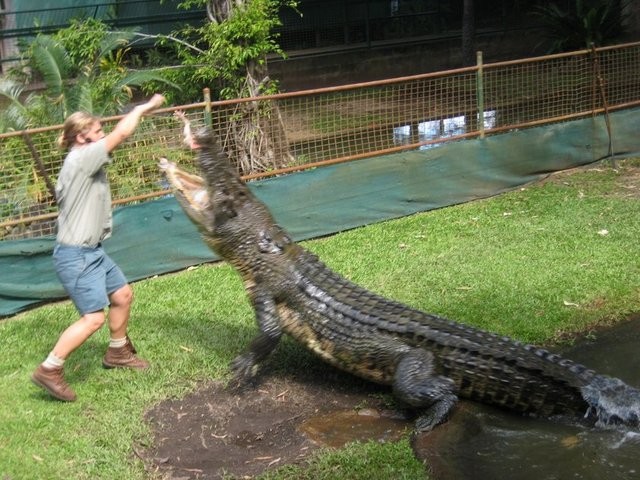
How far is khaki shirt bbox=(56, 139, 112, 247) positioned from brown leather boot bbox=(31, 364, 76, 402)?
80cm

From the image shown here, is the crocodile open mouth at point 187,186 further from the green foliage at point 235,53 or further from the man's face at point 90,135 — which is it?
the green foliage at point 235,53

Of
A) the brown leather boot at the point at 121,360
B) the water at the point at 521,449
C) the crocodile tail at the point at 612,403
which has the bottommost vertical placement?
the water at the point at 521,449

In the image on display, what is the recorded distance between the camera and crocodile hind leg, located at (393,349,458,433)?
4.62 m

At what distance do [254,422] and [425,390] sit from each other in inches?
41.2

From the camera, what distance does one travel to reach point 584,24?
18172mm

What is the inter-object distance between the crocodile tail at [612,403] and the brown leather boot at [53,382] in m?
3.10

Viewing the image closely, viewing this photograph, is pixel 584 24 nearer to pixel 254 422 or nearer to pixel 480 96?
pixel 480 96

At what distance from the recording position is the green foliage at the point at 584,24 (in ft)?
59.5

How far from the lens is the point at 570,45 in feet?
61.8

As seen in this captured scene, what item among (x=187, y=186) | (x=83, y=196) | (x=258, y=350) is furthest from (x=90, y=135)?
(x=258, y=350)

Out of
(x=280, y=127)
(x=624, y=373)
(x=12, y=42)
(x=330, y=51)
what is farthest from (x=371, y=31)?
(x=624, y=373)

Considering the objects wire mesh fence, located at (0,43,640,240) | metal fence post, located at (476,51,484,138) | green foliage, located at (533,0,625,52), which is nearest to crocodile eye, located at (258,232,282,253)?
wire mesh fence, located at (0,43,640,240)

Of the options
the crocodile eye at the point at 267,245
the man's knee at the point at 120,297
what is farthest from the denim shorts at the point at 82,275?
the crocodile eye at the point at 267,245

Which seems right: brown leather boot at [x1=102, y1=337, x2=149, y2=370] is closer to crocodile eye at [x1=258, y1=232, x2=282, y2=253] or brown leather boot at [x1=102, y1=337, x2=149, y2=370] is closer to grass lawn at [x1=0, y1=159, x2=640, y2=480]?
grass lawn at [x1=0, y1=159, x2=640, y2=480]
